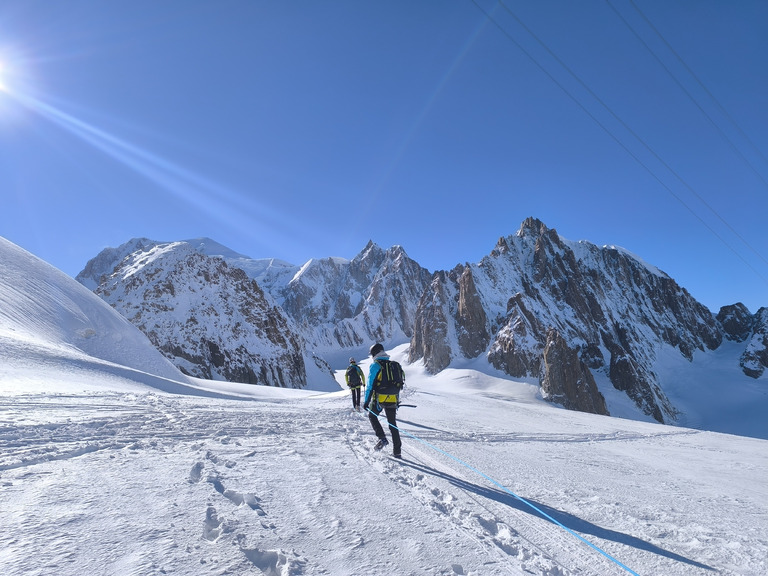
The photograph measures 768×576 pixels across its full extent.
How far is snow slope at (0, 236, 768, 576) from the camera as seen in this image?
9.62ft

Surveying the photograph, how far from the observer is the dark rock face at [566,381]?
5875 cm

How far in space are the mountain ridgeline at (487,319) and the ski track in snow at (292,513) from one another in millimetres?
41131

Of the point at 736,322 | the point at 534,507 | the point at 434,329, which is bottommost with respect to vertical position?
the point at 534,507

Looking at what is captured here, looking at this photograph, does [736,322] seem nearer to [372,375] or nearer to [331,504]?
[372,375]

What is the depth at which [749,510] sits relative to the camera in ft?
16.0

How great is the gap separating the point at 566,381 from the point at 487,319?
71.3ft

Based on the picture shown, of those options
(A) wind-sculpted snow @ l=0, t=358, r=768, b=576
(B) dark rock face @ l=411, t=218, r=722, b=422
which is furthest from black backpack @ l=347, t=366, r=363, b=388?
(B) dark rock face @ l=411, t=218, r=722, b=422

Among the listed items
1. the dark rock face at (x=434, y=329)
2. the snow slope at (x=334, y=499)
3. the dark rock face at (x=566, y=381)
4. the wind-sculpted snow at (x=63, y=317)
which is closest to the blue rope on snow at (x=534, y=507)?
the snow slope at (x=334, y=499)

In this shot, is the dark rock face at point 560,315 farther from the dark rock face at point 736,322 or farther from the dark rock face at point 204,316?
the dark rock face at point 204,316

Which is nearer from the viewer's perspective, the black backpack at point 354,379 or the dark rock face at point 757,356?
the black backpack at point 354,379

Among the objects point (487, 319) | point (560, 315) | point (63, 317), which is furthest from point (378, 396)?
point (560, 315)

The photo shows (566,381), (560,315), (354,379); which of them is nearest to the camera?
(354,379)

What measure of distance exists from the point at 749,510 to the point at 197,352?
153 ft

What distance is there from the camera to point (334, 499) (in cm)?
408
